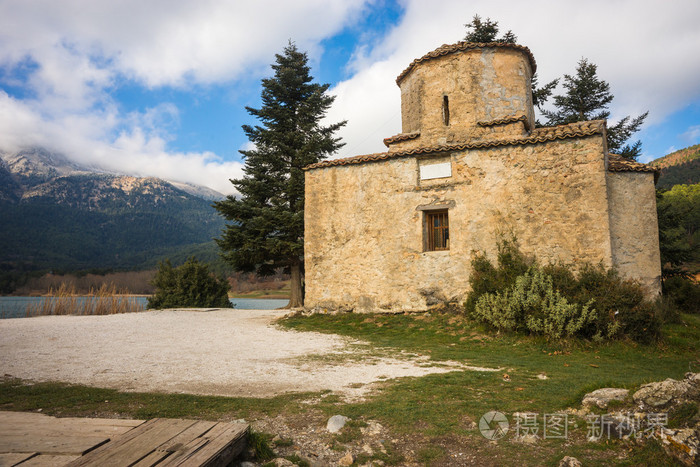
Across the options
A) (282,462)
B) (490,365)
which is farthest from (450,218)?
(282,462)

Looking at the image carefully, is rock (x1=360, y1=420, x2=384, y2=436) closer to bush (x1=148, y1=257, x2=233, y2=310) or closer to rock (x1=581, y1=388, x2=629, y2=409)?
rock (x1=581, y1=388, x2=629, y2=409)

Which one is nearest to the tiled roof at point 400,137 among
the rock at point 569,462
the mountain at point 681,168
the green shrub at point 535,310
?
the green shrub at point 535,310

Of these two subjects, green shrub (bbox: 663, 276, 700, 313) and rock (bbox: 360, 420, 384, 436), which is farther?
green shrub (bbox: 663, 276, 700, 313)

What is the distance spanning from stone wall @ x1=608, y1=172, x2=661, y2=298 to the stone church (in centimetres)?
4

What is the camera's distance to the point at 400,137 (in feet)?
48.2

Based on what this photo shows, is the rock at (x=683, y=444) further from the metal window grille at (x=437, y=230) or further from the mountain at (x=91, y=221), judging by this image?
the mountain at (x=91, y=221)

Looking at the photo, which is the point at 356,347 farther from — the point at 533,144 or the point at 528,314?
the point at 533,144

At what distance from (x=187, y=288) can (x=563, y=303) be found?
1677 cm

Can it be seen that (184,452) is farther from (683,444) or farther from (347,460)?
(683,444)

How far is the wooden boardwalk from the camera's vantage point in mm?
2273

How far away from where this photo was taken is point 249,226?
18.4 meters

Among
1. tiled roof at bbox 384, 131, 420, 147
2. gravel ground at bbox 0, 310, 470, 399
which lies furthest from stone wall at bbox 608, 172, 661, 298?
gravel ground at bbox 0, 310, 470, 399

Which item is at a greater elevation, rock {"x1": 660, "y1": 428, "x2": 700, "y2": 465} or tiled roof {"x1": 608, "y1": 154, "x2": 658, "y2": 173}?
tiled roof {"x1": 608, "y1": 154, "x2": 658, "y2": 173}

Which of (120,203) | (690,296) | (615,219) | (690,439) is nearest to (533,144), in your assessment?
(615,219)
